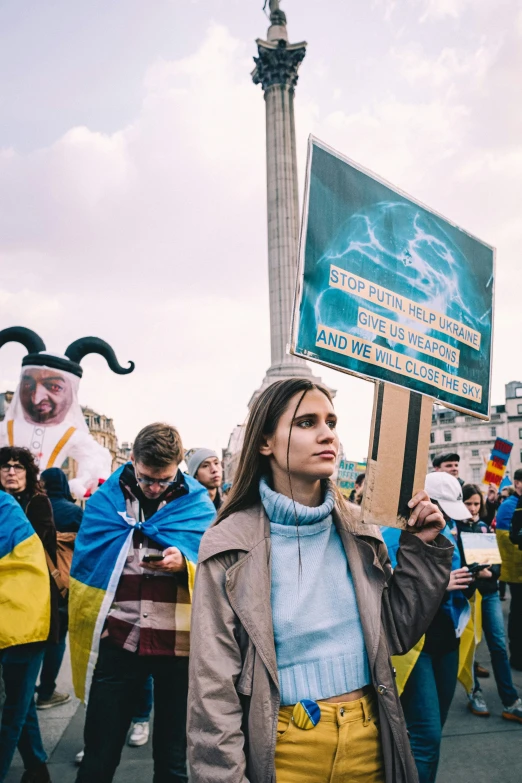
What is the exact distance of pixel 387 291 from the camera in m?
2.68

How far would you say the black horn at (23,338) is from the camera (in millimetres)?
8367

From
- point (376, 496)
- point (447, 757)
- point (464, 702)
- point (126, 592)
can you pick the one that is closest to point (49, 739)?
point (126, 592)

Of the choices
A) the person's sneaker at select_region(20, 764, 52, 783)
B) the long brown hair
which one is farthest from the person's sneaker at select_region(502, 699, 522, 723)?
the long brown hair

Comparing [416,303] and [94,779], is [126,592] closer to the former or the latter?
[94,779]

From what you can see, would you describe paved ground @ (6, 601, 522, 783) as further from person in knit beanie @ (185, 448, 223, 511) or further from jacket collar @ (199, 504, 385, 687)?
jacket collar @ (199, 504, 385, 687)

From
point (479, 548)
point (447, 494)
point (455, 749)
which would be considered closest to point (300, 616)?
point (447, 494)

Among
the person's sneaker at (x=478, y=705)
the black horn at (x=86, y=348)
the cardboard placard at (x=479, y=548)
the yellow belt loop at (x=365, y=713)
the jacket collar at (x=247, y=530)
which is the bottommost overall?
the person's sneaker at (x=478, y=705)

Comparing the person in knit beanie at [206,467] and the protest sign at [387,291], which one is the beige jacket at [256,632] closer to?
the protest sign at [387,291]

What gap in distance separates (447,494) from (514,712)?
90.7 inches

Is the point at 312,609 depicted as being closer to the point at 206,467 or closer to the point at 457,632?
the point at 457,632

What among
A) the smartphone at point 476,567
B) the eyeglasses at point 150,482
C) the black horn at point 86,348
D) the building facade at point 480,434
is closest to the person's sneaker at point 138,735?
the eyeglasses at point 150,482

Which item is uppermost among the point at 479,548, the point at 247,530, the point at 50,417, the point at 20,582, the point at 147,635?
the point at 50,417

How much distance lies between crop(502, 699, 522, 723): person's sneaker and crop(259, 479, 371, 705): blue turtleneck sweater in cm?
400

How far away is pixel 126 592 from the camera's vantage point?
10.9 ft
